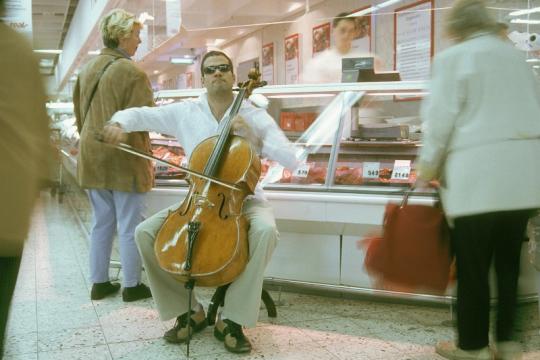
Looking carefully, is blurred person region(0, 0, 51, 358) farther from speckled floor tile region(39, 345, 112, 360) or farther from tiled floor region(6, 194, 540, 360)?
speckled floor tile region(39, 345, 112, 360)

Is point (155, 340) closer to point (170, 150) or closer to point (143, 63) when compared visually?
point (170, 150)

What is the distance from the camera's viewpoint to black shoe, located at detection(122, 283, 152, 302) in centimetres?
A: 336

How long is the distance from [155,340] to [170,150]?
1.67 m

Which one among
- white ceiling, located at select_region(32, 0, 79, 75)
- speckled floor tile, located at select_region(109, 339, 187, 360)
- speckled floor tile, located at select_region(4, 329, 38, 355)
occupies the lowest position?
speckled floor tile, located at select_region(109, 339, 187, 360)

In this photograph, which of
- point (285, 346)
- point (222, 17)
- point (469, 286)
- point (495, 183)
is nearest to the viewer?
point (495, 183)

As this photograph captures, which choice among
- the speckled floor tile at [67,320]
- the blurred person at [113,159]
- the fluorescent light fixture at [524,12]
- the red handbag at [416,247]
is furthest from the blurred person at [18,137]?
the fluorescent light fixture at [524,12]

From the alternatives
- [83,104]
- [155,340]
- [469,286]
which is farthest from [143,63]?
[469,286]

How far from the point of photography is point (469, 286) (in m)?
2.13

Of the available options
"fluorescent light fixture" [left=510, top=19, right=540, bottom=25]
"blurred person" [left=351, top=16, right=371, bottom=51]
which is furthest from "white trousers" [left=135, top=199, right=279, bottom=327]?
"blurred person" [left=351, top=16, right=371, bottom=51]

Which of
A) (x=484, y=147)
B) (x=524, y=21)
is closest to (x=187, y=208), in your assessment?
(x=484, y=147)

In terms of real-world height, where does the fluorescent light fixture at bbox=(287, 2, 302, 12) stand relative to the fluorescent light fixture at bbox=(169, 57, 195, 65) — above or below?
above

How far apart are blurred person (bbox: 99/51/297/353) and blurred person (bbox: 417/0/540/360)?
82 centimetres

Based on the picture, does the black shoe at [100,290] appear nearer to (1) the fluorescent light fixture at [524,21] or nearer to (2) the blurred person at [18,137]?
(2) the blurred person at [18,137]

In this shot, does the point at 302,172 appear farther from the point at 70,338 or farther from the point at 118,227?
the point at 70,338
